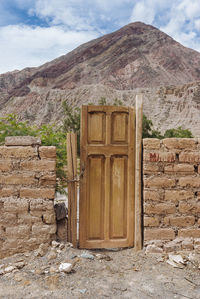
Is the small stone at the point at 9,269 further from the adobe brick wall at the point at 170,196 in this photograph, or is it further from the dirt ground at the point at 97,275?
the adobe brick wall at the point at 170,196

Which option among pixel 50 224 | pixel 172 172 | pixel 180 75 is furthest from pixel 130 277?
pixel 180 75

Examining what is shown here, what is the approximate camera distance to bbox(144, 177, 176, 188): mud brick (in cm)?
349

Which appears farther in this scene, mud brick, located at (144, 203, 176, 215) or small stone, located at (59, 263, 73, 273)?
mud brick, located at (144, 203, 176, 215)

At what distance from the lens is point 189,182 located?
11.6ft

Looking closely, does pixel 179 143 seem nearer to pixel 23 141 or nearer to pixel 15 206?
pixel 23 141

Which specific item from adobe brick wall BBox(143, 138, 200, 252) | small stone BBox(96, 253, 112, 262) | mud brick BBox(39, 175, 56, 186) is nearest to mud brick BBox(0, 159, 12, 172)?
mud brick BBox(39, 175, 56, 186)

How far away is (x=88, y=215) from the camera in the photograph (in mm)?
3533

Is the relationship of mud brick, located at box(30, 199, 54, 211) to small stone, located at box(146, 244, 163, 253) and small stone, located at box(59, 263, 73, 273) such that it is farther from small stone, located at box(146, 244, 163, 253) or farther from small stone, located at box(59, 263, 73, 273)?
small stone, located at box(146, 244, 163, 253)

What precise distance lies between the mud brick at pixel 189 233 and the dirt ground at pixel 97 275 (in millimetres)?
232

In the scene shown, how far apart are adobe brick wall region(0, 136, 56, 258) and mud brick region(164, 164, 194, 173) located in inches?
58.6

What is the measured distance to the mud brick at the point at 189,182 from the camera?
352 cm

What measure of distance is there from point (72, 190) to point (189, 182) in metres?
1.55

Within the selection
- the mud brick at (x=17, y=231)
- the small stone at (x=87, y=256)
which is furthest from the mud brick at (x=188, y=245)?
the mud brick at (x=17, y=231)

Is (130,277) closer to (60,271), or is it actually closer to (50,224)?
(60,271)
